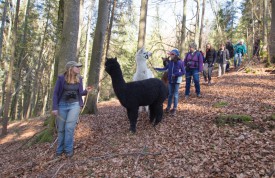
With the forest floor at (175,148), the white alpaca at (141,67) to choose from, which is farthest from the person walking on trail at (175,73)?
the white alpaca at (141,67)

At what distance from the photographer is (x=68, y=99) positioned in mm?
5543

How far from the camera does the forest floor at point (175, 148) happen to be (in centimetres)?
428

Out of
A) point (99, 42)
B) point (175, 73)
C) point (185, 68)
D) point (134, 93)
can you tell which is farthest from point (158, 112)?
point (99, 42)

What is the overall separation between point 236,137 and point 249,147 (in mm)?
525

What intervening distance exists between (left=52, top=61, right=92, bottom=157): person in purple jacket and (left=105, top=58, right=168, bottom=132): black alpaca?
0.88 metres

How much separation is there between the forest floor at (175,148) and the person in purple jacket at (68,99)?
53 centimetres

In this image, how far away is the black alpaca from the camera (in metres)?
6.16

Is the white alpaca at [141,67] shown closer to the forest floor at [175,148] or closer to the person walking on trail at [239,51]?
the forest floor at [175,148]

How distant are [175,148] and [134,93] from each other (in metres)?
1.81

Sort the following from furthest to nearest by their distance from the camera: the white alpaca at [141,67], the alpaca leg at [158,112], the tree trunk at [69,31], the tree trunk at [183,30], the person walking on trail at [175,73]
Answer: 1. the tree trunk at [183,30]
2. the white alpaca at [141,67]
3. the person walking on trail at [175,73]
4. the alpaca leg at [158,112]
5. the tree trunk at [69,31]

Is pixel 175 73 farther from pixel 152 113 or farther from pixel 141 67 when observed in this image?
pixel 152 113

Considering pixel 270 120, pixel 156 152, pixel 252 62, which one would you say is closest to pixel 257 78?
pixel 252 62

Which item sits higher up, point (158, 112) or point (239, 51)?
point (239, 51)

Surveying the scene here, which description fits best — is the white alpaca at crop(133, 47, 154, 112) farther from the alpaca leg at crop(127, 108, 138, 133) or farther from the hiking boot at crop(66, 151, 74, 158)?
the hiking boot at crop(66, 151, 74, 158)
